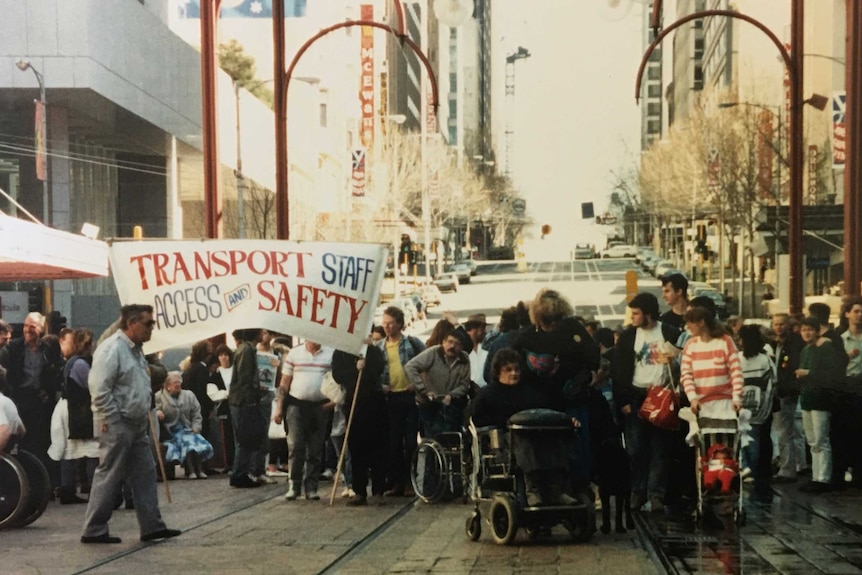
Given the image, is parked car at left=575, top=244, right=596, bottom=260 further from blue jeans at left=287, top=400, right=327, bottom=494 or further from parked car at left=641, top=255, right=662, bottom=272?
blue jeans at left=287, top=400, right=327, bottom=494

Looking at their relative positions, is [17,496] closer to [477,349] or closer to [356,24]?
[477,349]

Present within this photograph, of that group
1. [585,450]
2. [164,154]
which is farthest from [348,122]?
[585,450]

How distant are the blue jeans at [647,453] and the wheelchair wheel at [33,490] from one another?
5030 mm

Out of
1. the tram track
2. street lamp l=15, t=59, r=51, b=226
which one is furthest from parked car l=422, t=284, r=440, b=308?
the tram track

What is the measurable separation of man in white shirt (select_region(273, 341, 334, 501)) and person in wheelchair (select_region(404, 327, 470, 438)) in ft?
3.01

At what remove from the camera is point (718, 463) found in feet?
43.4

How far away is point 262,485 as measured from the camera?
61.9 feet

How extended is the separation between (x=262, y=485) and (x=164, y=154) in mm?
33170

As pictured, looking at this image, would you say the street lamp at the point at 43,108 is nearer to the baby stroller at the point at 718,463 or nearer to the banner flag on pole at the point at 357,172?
the banner flag on pole at the point at 357,172

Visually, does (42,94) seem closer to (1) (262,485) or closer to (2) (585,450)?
(1) (262,485)

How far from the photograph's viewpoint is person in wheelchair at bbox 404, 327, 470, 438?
54.8 ft

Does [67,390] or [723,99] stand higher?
[723,99]

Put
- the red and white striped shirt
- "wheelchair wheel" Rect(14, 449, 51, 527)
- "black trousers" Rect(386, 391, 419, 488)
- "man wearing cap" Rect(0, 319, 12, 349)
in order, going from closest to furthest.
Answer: the red and white striped shirt
"wheelchair wheel" Rect(14, 449, 51, 527)
"man wearing cap" Rect(0, 319, 12, 349)
"black trousers" Rect(386, 391, 419, 488)

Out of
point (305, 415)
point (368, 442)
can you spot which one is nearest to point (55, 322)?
point (305, 415)
